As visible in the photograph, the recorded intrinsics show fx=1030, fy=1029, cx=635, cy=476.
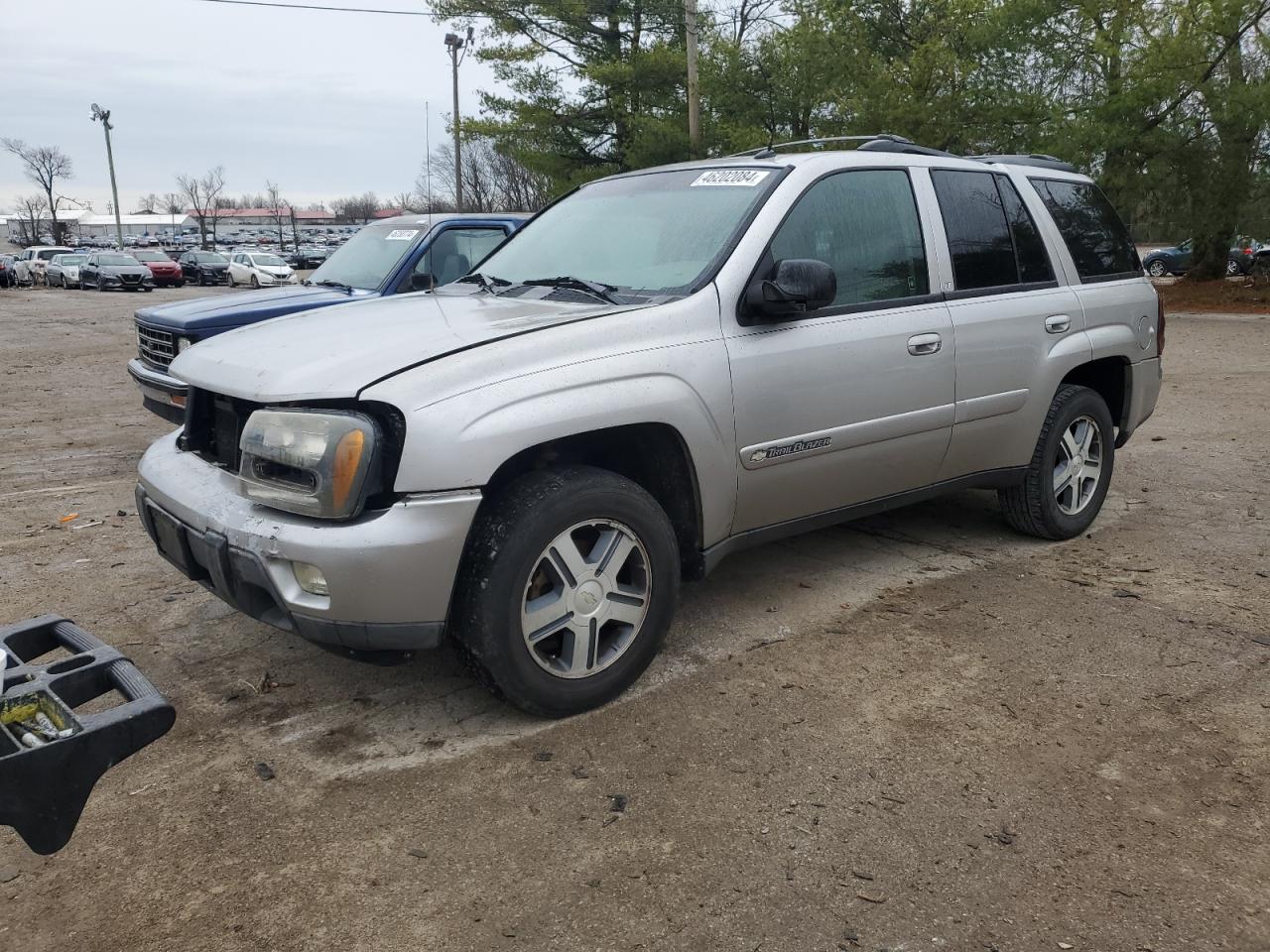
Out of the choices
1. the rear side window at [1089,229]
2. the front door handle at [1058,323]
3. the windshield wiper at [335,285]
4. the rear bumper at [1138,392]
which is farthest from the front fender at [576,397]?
the windshield wiper at [335,285]

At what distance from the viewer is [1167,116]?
19.9m

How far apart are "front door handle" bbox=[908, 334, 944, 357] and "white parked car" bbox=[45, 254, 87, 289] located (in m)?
38.1

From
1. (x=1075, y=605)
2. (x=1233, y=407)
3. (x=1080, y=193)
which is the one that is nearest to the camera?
(x=1075, y=605)

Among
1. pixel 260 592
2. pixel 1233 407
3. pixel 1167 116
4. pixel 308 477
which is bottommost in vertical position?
pixel 1233 407

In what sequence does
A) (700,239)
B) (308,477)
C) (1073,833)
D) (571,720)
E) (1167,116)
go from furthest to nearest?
(1167,116) → (700,239) → (571,720) → (308,477) → (1073,833)

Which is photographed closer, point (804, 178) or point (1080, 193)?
point (804, 178)

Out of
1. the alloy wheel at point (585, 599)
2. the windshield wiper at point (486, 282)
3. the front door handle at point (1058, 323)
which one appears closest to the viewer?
the alloy wheel at point (585, 599)

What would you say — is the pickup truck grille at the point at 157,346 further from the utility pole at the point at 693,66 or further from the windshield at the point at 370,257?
the utility pole at the point at 693,66

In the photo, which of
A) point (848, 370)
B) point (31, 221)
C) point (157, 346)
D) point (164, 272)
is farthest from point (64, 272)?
point (31, 221)

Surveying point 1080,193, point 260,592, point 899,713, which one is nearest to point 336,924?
point 260,592

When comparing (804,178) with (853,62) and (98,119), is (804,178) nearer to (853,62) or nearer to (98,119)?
(853,62)

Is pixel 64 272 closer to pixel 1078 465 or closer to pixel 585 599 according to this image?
pixel 1078 465

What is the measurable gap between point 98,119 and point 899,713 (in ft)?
236

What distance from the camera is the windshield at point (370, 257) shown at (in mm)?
7746
